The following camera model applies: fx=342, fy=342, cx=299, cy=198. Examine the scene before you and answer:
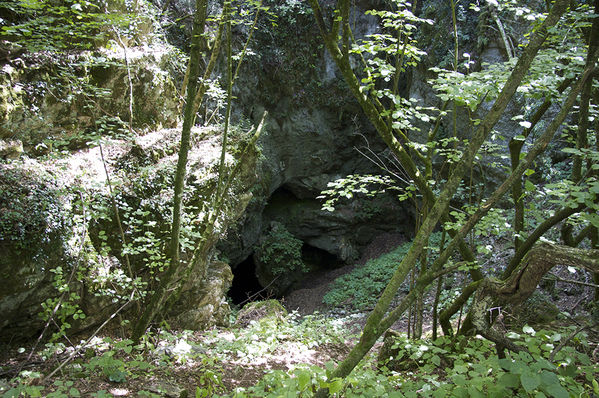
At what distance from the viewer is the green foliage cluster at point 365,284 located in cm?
834

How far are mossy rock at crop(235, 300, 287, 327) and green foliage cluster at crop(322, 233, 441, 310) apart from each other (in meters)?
2.71

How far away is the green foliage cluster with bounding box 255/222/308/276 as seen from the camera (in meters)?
10.7

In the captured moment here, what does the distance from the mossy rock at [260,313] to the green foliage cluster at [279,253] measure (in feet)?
13.9

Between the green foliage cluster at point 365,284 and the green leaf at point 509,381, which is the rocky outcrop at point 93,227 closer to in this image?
the green leaf at point 509,381

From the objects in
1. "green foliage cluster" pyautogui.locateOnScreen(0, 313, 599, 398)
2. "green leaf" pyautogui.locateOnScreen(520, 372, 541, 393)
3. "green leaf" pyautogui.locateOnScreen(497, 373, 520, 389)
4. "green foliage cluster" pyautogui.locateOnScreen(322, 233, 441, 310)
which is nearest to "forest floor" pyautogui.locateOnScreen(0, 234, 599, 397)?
"green foliage cluster" pyautogui.locateOnScreen(0, 313, 599, 398)

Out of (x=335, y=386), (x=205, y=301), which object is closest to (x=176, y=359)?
(x=205, y=301)

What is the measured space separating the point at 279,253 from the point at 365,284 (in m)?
3.05

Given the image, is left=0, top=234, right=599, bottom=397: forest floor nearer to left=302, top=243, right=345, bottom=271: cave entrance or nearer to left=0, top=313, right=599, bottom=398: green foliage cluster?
left=0, top=313, right=599, bottom=398: green foliage cluster

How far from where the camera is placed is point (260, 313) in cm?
587

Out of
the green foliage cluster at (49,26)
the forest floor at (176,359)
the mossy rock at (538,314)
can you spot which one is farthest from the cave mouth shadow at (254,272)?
the green foliage cluster at (49,26)

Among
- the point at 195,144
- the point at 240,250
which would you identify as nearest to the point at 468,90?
the point at 195,144

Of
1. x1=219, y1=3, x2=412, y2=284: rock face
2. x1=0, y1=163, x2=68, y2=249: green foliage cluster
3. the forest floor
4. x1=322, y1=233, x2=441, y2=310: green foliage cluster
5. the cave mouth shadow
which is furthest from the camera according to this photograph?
the cave mouth shadow

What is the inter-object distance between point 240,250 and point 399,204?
5.74m

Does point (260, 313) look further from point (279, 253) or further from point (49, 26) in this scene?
point (279, 253)
